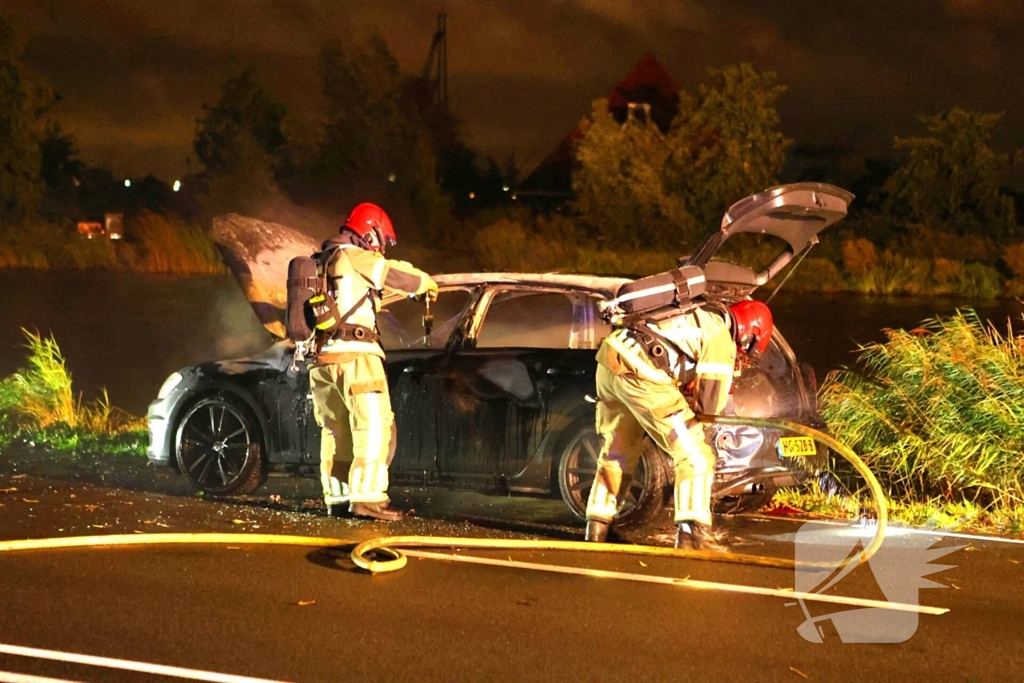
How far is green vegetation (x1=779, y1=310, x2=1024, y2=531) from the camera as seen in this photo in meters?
8.93

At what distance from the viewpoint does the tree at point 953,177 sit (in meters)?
39.6

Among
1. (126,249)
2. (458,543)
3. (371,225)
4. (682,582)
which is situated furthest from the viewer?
(126,249)

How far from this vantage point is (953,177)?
131 feet

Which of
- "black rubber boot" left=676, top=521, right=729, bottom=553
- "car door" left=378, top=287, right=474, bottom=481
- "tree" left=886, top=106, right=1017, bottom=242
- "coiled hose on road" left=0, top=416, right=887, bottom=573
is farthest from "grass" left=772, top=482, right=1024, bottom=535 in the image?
"tree" left=886, top=106, right=1017, bottom=242

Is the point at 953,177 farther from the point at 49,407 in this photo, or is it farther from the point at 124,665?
the point at 124,665

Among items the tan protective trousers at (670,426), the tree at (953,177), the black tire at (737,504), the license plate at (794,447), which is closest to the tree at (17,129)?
the tree at (953,177)

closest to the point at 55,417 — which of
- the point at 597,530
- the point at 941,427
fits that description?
the point at 597,530

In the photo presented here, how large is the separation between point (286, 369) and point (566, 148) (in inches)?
1511

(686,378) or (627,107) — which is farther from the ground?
(627,107)

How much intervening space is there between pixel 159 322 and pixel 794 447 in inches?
730

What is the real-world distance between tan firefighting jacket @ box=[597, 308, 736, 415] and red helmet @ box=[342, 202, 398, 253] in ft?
5.64

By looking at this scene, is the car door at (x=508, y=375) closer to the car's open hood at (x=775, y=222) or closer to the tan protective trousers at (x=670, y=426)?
the tan protective trousers at (x=670, y=426)

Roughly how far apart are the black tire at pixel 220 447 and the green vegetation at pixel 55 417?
1.93 meters

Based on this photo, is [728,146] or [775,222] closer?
[775,222]
